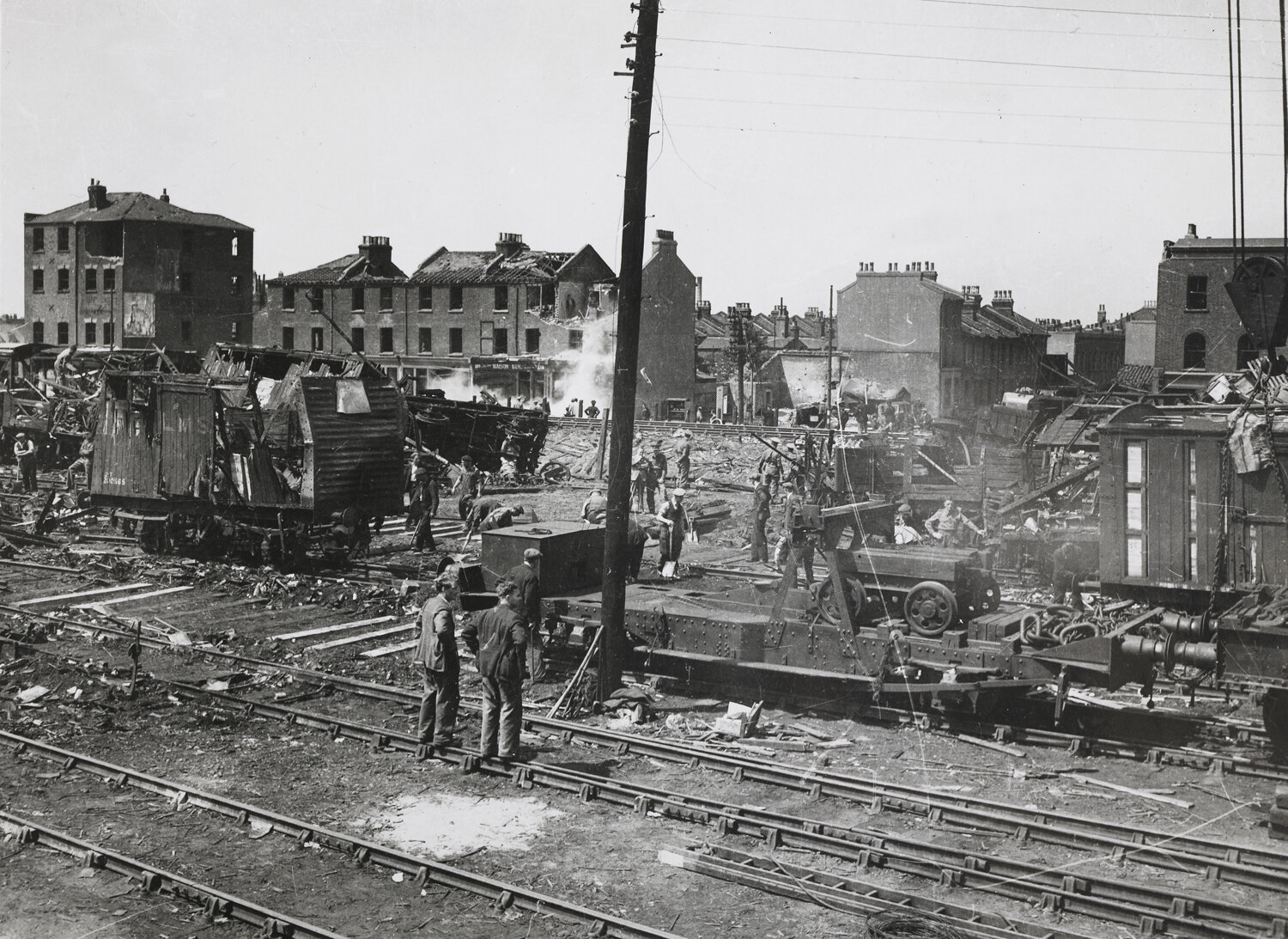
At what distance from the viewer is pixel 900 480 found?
2836cm

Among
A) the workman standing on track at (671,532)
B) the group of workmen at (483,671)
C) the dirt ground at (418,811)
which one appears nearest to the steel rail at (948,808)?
the dirt ground at (418,811)

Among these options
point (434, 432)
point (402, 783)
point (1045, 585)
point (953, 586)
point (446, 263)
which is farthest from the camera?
point (446, 263)

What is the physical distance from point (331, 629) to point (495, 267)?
42.1 m

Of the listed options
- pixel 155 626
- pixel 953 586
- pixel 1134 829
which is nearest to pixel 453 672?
pixel 953 586

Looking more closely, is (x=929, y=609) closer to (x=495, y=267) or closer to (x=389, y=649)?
(x=389, y=649)

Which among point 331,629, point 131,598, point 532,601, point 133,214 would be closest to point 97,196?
point 133,214

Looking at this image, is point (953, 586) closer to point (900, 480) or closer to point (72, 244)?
point (900, 480)

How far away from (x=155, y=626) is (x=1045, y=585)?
1463 cm

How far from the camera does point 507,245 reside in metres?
58.4

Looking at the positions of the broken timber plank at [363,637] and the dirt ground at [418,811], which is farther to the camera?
the broken timber plank at [363,637]

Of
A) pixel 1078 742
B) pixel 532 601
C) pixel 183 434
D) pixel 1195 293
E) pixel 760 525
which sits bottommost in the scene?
pixel 1078 742

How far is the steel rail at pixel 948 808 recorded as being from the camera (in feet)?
29.1

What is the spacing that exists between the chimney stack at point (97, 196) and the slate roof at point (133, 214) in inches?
8.2

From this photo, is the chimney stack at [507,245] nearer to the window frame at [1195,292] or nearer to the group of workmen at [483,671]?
the window frame at [1195,292]
